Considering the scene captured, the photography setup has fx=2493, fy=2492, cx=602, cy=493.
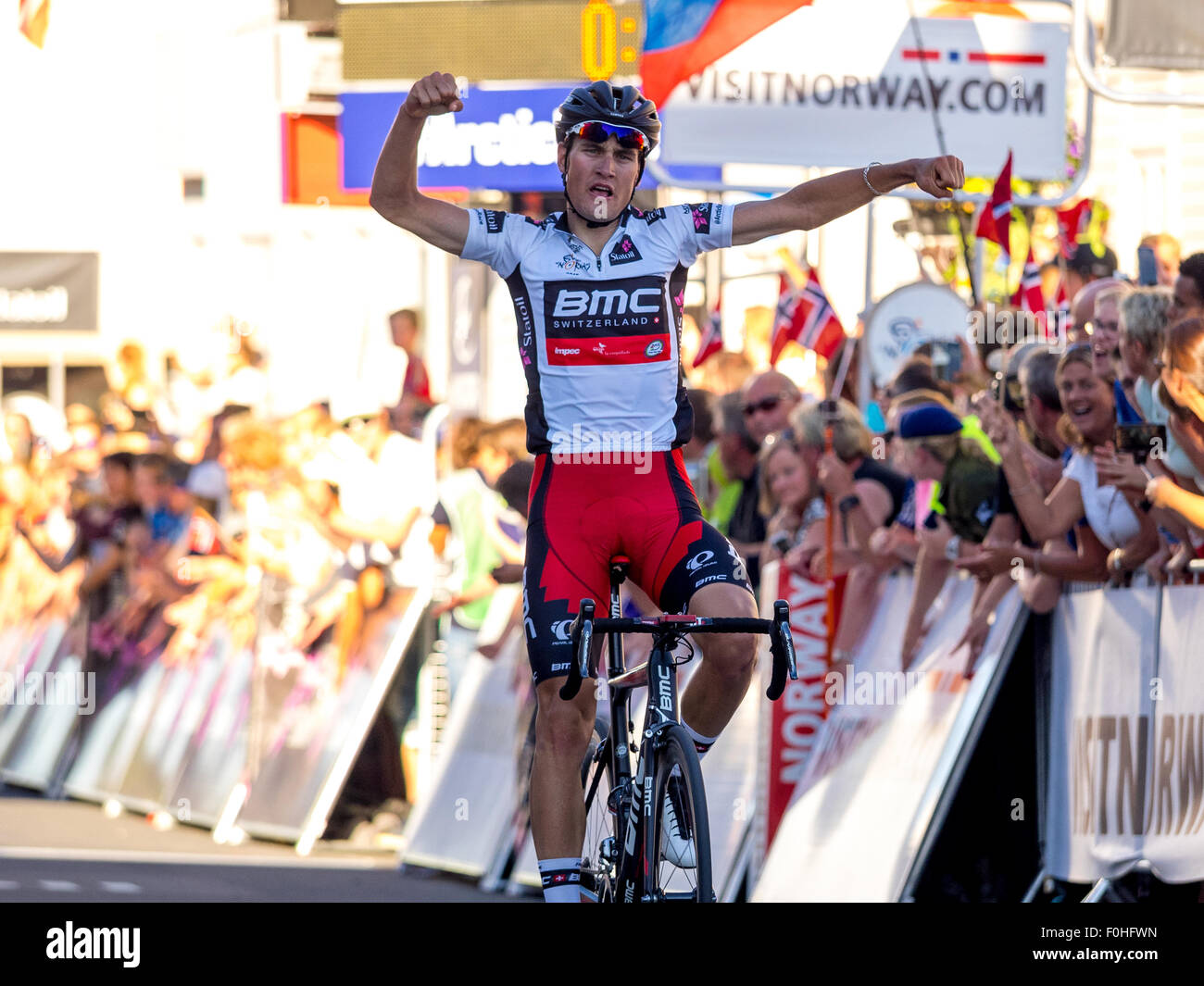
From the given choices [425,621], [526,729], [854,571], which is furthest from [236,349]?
[854,571]

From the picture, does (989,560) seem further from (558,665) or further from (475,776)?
(475,776)

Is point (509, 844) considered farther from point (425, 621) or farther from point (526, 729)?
point (425, 621)

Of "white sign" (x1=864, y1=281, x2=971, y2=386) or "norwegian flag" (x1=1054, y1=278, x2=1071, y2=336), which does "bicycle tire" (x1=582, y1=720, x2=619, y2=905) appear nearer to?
"norwegian flag" (x1=1054, y1=278, x2=1071, y2=336)

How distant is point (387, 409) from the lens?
15328 mm

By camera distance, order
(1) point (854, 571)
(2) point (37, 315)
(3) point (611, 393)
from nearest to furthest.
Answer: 1. (3) point (611, 393)
2. (1) point (854, 571)
3. (2) point (37, 315)

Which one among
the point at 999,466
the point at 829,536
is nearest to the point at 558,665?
the point at 999,466

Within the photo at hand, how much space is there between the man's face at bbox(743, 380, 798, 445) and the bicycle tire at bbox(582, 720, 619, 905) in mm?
4188

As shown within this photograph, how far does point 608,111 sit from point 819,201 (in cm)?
64

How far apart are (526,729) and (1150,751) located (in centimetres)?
478

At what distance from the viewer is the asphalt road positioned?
11.5 metres

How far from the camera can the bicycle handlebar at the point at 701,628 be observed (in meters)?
6.07

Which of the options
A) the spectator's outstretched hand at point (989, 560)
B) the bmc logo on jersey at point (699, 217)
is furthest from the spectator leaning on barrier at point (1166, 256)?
the bmc logo on jersey at point (699, 217)

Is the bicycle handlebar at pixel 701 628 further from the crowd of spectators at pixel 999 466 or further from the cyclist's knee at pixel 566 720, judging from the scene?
the crowd of spectators at pixel 999 466
